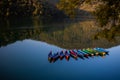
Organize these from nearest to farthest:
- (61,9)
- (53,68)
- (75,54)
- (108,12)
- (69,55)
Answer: (108,12) < (61,9) < (53,68) < (69,55) < (75,54)

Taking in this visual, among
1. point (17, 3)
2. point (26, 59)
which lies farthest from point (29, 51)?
point (17, 3)

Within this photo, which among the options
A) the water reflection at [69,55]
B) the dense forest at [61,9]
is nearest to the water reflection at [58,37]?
the water reflection at [69,55]

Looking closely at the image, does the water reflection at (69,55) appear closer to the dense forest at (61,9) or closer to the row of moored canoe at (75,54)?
the row of moored canoe at (75,54)

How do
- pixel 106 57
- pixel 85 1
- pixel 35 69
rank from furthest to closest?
pixel 106 57, pixel 35 69, pixel 85 1

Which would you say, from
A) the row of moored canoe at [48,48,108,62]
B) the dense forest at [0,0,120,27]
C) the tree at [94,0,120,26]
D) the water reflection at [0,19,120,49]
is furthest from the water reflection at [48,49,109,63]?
the tree at [94,0,120,26]

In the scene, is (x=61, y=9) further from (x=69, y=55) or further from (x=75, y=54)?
(x=75, y=54)

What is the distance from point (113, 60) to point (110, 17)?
995 inches

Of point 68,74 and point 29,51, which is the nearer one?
point 68,74

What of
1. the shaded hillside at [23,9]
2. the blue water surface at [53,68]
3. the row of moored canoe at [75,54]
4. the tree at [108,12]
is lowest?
the shaded hillside at [23,9]

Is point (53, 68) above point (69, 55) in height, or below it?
above

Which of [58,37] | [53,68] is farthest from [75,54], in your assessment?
[58,37]

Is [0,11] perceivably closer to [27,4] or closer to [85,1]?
[27,4]

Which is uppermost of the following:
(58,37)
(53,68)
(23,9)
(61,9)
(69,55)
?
(61,9)

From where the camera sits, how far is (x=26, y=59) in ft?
128
